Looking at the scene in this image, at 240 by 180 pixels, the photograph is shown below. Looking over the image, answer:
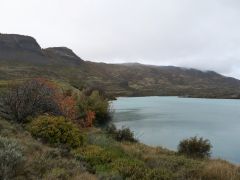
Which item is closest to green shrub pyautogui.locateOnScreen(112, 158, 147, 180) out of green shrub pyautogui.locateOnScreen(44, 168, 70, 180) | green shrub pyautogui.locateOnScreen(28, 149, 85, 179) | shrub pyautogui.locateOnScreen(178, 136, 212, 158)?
green shrub pyautogui.locateOnScreen(28, 149, 85, 179)

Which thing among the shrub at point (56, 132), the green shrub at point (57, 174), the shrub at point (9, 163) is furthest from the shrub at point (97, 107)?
the shrub at point (9, 163)

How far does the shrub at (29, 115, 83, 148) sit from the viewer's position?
1505cm

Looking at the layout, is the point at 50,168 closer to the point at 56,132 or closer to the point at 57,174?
the point at 57,174

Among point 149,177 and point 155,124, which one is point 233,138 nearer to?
point 155,124

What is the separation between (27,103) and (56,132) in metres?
7.26

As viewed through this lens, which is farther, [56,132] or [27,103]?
[27,103]

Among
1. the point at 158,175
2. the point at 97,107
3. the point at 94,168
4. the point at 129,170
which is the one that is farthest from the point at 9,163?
the point at 97,107

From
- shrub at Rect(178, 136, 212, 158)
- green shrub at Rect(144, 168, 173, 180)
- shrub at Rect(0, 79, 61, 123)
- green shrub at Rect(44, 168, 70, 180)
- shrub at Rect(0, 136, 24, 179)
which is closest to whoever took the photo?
shrub at Rect(0, 136, 24, 179)

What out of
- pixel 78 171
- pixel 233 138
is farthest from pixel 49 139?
pixel 233 138

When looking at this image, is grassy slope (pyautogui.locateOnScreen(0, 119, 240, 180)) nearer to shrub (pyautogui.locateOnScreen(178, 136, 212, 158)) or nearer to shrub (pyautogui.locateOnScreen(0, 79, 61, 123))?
shrub (pyautogui.locateOnScreen(178, 136, 212, 158))

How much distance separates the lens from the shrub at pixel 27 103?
70.9ft

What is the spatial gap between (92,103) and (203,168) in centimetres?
3603

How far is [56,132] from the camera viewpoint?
15.7m

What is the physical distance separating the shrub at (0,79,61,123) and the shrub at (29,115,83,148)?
519 cm
